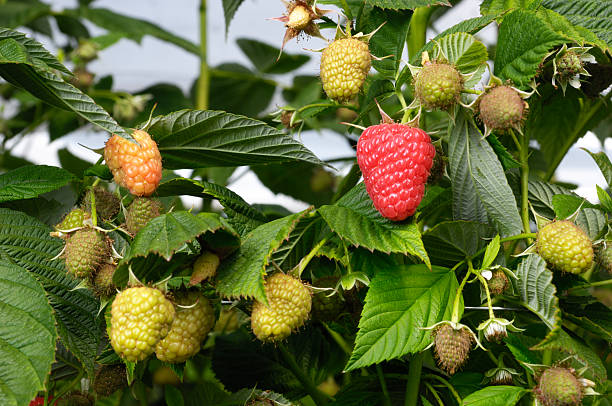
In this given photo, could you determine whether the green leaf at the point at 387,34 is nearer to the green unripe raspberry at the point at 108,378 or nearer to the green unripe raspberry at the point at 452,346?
the green unripe raspberry at the point at 452,346

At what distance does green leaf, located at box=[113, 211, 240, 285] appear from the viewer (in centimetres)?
45

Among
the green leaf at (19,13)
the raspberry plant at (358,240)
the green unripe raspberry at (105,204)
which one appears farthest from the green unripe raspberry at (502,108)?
the green leaf at (19,13)

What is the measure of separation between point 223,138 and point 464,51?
A: 0.23m

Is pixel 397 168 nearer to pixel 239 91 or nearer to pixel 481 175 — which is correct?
pixel 481 175

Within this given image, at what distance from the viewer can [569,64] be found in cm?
59

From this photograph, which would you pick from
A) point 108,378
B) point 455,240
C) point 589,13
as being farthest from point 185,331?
point 589,13

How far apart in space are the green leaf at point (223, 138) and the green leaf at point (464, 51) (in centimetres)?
15

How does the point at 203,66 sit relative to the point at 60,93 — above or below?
below

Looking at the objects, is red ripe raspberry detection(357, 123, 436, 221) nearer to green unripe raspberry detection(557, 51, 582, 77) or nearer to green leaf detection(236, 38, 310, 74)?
green unripe raspberry detection(557, 51, 582, 77)

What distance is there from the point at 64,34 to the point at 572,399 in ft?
4.18

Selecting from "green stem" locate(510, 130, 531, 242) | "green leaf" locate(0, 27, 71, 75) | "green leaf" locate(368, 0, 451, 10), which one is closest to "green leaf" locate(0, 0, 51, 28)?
"green leaf" locate(0, 27, 71, 75)

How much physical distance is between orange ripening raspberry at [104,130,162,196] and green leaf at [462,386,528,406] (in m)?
0.31

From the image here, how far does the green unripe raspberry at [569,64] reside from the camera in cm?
58

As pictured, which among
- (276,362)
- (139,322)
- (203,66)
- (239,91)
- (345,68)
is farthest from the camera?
(239,91)
